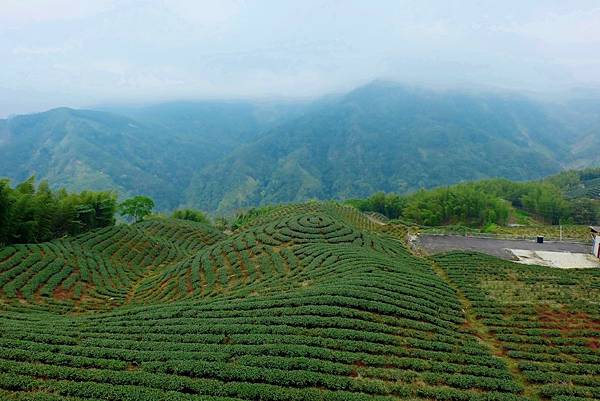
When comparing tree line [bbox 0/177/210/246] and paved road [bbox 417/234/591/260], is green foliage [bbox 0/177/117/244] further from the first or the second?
paved road [bbox 417/234/591/260]

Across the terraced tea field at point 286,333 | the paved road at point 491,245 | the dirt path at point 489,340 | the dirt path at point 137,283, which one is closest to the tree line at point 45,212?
the terraced tea field at point 286,333

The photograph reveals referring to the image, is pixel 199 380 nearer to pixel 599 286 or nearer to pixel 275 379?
pixel 275 379

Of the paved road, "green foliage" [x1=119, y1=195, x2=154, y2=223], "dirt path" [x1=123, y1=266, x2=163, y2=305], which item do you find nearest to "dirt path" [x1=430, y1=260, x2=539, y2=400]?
the paved road

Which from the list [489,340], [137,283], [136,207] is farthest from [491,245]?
[136,207]

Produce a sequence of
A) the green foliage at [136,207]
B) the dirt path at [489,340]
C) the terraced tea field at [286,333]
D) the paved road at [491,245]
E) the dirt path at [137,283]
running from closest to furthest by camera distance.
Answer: the terraced tea field at [286,333]
the dirt path at [489,340]
the dirt path at [137,283]
the paved road at [491,245]
the green foliage at [136,207]

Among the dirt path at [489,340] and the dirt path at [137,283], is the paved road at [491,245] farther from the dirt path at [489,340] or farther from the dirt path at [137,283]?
the dirt path at [137,283]

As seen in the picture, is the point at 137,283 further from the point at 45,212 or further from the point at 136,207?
the point at 136,207

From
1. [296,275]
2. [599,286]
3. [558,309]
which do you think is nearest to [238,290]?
[296,275]
